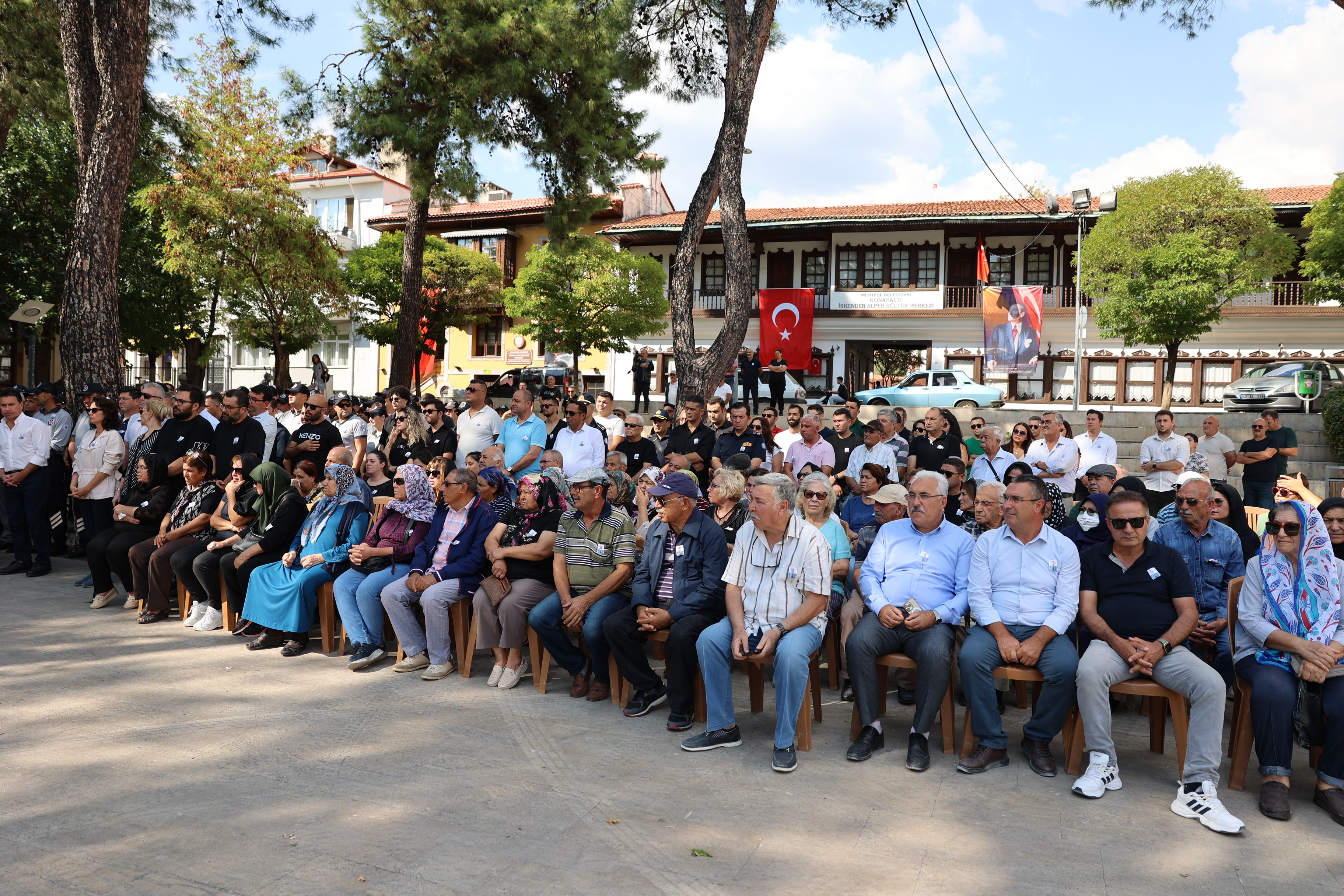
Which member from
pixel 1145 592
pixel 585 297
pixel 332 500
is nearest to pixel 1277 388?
pixel 585 297

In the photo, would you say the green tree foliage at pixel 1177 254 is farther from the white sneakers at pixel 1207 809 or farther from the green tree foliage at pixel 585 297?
the white sneakers at pixel 1207 809

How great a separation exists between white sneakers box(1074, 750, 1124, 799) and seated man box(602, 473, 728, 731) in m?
2.04

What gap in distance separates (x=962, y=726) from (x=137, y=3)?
12090 mm

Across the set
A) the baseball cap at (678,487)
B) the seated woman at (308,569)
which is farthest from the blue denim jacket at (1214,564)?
the seated woman at (308,569)

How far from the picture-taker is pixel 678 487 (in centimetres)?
537

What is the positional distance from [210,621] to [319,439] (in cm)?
245

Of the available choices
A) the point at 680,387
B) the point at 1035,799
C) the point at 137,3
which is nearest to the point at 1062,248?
the point at 680,387

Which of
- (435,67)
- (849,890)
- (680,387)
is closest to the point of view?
(849,890)

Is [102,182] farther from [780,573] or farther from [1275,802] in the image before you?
[1275,802]

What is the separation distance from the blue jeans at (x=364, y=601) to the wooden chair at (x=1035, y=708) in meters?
3.85

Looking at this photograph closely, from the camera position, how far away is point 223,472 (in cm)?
858

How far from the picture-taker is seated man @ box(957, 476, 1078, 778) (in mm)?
4633

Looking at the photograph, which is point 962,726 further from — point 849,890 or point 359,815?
point 359,815

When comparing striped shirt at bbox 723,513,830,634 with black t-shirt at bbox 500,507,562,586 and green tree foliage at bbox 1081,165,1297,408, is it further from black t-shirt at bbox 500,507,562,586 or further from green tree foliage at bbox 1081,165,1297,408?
green tree foliage at bbox 1081,165,1297,408
